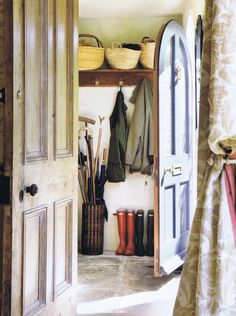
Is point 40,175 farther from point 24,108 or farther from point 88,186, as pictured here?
point 88,186

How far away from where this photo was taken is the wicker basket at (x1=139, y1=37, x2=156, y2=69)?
14.0 ft

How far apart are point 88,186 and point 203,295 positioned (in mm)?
3409

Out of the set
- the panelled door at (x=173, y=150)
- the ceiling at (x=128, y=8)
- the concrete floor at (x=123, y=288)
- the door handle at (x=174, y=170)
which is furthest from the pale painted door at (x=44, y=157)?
the ceiling at (x=128, y=8)

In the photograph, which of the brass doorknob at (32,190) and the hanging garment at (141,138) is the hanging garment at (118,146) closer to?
the hanging garment at (141,138)

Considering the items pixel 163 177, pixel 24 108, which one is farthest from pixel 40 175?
pixel 163 177

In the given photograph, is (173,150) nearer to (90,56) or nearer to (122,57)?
(122,57)

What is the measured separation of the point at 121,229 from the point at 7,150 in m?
2.86

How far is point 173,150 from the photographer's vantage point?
11.7ft

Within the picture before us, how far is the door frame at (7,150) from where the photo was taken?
169 centimetres


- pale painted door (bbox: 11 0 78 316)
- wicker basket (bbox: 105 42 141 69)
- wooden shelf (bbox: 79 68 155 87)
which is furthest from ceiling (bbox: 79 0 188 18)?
pale painted door (bbox: 11 0 78 316)

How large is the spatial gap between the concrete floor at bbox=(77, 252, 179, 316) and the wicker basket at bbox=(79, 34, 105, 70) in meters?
2.10

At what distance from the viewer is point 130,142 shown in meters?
4.40

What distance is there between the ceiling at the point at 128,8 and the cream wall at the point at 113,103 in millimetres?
103

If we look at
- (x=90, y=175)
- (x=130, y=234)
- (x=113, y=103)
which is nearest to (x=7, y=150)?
(x=90, y=175)
